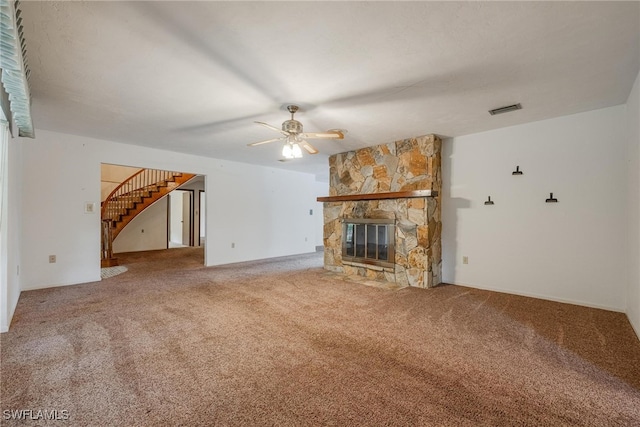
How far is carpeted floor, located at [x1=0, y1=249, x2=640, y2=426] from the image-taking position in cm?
158

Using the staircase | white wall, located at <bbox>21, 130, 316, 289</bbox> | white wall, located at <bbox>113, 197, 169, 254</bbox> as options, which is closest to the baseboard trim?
white wall, located at <bbox>21, 130, 316, 289</bbox>

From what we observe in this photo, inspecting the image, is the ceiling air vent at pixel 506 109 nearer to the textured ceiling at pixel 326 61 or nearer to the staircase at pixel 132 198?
the textured ceiling at pixel 326 61

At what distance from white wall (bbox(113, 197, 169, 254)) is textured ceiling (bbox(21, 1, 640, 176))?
17.6ft

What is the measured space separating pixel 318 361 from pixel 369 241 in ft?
9.97

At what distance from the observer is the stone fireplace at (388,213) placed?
4.29 m

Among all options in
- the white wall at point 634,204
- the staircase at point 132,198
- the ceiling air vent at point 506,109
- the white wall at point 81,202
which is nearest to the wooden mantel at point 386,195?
the ceiling air vent at point 506,109

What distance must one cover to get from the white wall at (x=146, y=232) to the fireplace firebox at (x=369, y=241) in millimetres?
6665

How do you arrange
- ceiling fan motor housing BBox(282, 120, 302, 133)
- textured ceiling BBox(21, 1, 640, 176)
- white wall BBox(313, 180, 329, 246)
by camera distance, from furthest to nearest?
white wall BBox(313, 180, 329, 246), ceiling fan motor housing BBox(282, 120, 302, 133), textured ceiling BBox(21, 1, 640, 176)

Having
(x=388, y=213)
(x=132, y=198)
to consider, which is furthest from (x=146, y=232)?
(x=388, y=213)

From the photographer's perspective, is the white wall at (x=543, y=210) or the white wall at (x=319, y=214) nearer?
the white wall at (x=543, y=210)

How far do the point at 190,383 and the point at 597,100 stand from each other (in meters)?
4.71

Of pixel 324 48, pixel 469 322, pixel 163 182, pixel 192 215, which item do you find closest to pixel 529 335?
pixel 469 322

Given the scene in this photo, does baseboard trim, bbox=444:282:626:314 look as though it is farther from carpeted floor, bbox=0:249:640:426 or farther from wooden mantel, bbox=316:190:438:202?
wooden mantel, bbox=316:190:438:202

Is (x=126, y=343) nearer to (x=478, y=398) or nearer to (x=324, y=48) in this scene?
(x=478, y=398)
